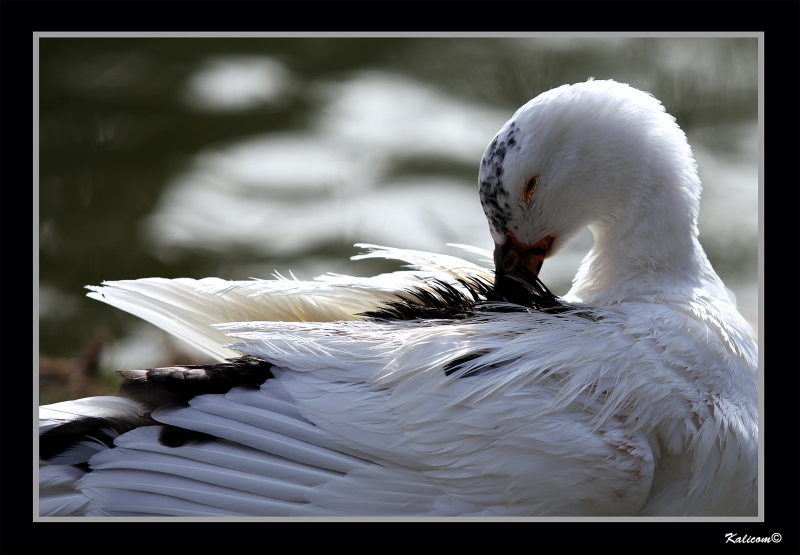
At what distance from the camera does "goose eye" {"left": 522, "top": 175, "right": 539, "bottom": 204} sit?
103 inches

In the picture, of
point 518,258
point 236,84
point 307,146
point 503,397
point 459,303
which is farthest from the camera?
point 236,84

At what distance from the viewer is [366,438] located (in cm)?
211

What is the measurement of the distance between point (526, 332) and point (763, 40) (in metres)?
1.02

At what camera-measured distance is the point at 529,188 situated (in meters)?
2.62

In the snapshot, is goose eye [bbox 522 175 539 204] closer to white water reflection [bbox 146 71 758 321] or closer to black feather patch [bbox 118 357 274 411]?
black feather patch [bbox 118 357 274 411]

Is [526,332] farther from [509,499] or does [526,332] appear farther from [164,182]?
[164,182]

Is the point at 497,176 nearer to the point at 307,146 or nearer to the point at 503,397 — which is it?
the point at 503,397

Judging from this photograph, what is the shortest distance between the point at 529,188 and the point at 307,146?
3.37 m

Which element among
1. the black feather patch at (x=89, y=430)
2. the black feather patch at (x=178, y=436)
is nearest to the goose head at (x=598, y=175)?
the black feather patch at (x=178, y=436)

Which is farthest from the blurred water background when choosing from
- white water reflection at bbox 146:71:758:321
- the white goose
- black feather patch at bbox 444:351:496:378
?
black feather patch at bbox 444:351:496:378

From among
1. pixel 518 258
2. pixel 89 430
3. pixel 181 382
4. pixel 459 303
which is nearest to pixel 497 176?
pixel 518 258

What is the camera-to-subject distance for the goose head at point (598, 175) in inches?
101

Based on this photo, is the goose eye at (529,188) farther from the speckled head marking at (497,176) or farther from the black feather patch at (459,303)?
the black feather patch at (459,303)

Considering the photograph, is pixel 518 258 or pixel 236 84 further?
pixel 236 84
